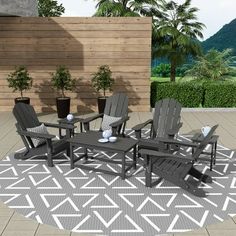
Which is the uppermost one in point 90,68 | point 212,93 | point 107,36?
point 107,36

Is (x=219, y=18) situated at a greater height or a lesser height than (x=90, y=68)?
greater

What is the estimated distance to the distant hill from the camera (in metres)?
44.8

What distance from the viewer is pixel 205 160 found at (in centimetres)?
596

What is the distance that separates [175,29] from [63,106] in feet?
35.3

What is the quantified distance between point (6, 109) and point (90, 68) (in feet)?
10.2

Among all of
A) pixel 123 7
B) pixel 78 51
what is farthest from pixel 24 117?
pixel 123 7

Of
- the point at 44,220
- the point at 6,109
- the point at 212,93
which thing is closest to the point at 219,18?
the point at 212,93

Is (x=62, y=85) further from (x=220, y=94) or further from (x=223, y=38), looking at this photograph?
(x=223, y=38)

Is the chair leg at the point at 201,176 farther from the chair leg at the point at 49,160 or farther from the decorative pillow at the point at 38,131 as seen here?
the decorative pillow at the point at 38,131

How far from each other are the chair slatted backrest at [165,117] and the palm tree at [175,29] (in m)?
12.3

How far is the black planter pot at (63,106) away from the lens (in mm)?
9914

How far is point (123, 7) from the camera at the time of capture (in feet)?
58.7

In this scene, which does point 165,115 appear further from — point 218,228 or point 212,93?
point 212,93

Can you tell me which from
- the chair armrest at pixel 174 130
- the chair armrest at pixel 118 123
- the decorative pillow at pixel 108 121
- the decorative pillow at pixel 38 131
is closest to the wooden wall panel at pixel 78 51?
the decorative pillow at pixel 108 121
